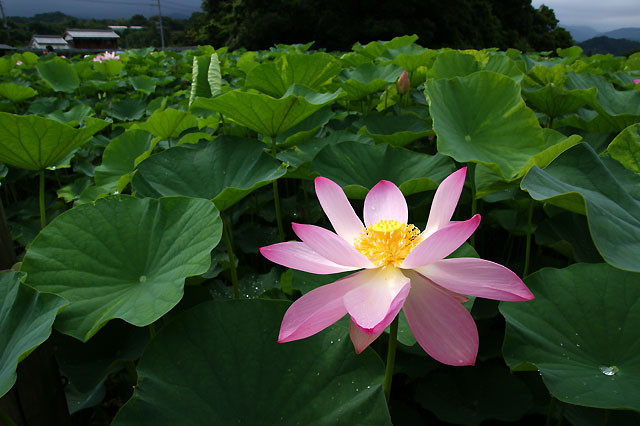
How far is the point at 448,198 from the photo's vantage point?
48 centimetres

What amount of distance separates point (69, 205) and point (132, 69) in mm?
2426

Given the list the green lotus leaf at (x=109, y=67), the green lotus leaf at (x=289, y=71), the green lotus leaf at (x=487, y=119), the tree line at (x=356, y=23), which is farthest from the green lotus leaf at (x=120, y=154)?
the tree line at (x=356, y=23)

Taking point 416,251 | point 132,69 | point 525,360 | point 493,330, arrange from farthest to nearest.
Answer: point 132,69, point 493,330, point 525,360, point 416,251

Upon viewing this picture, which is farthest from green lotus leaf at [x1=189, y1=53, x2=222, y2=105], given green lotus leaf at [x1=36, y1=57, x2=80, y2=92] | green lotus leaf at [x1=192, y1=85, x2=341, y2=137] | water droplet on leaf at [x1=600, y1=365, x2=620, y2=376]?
green lotus leaf at [x1=36, y1=57, x2=80, y2=92]

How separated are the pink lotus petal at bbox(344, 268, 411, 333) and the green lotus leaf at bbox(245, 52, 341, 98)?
980 mm

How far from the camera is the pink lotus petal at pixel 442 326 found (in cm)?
42

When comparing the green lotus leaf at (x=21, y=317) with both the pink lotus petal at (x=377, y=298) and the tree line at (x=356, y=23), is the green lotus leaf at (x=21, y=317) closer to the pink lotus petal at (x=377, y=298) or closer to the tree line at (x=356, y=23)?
the pink lotus petal at (x=377, y=298)

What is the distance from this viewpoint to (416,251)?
419mm

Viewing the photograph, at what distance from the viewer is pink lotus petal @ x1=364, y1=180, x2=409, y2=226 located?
60cm

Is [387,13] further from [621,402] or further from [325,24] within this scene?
[621,402]

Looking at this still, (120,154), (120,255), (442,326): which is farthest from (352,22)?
(442,326)

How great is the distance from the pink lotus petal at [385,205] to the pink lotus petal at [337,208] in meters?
0.05

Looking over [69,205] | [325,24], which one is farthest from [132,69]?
[325,24]

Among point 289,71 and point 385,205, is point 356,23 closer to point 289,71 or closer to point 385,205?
point 289,71
